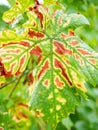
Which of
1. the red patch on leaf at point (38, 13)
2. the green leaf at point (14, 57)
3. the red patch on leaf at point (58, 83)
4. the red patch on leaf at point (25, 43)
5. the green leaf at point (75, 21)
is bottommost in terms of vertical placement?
the red patch on leaf at point (58, 83)

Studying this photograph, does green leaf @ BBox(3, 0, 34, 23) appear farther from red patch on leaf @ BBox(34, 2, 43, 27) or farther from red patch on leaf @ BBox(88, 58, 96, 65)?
red patch on leaf @ BBox(88, 58, 96, 65)

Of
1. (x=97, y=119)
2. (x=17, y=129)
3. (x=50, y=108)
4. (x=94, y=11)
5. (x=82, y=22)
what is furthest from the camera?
(x=97, y=119)

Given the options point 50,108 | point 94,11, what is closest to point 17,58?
point 50,108

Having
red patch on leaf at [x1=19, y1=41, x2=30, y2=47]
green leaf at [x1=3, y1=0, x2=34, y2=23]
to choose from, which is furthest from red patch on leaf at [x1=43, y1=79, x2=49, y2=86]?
green leaf at [x1=3, y1=0, x2=34, y2=23]

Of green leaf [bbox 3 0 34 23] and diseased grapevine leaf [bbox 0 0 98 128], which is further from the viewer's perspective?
green leaf [bbox 3 0 34 23]

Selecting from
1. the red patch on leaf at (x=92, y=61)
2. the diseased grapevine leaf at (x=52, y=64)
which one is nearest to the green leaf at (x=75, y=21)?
the diseased grapevine leaf at (x=52, y=64)

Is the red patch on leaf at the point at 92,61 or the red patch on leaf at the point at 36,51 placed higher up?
the red patch on leaf at the point at 36,51

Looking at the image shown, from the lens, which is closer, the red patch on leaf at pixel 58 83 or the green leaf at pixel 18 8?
the red patch on leaf at pixel 58 83

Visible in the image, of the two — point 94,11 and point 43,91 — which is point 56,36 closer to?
point 43,91

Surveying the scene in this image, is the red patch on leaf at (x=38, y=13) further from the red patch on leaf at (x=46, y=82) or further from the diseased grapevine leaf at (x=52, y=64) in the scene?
the red patch on leaf at (x=46, y=82)
